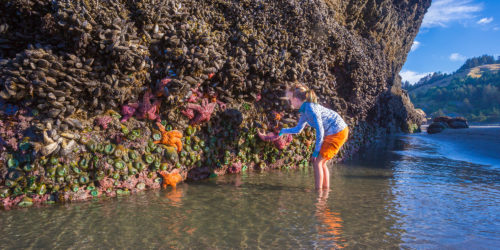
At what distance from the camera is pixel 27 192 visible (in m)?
3.55

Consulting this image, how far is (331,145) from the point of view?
458cm

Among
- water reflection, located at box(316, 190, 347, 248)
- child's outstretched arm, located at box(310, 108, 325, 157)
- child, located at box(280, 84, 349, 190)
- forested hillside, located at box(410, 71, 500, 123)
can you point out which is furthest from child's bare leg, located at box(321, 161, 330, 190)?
forested hillside, located at box(410, 71, 500, 123)

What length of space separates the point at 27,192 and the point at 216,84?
10.3 feet

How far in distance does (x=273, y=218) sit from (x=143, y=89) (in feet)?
9.15

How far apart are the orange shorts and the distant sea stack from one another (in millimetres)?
1440

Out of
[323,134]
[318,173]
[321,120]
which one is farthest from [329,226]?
[321,120]

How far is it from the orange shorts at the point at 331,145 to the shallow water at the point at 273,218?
1.80ft

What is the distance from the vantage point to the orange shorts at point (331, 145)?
4559mm

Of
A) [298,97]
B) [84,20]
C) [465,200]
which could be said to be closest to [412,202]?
[465,200]

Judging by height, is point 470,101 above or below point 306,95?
above

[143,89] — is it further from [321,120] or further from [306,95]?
[321,120]

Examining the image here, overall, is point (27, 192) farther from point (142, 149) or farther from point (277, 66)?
point (277, 66)

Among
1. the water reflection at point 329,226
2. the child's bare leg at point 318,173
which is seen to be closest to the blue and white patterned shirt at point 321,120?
the child's bare leg at point 318,173

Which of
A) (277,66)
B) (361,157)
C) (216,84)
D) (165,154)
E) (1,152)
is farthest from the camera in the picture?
(361,157)
